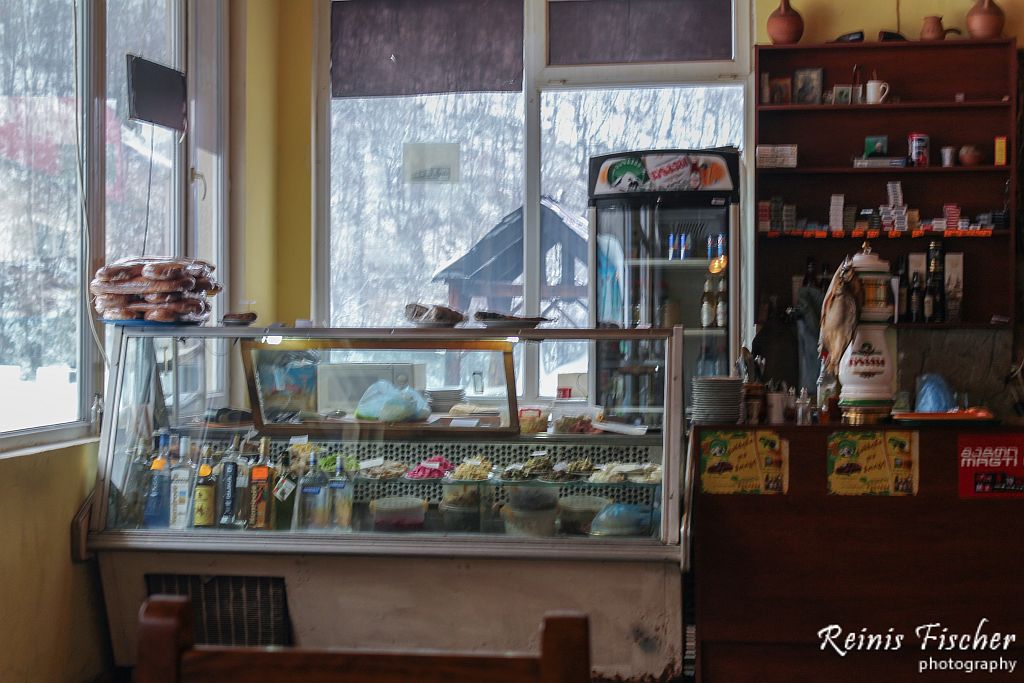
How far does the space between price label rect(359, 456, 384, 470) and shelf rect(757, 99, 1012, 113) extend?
2839mm

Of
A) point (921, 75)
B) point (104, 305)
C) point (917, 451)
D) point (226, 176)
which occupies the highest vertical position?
point (921, 75)

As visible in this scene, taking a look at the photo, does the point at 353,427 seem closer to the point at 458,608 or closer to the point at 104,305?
the point at 458,608

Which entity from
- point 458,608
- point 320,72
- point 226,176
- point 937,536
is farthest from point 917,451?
point 320,72

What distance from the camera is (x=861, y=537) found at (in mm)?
3062

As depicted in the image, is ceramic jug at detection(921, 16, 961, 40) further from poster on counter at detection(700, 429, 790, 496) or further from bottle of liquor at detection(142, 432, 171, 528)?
bottle of liquor at detection(142, 432, 171, 528)

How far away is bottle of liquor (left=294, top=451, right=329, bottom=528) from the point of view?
3221 millimetres

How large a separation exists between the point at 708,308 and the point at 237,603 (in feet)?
9.06

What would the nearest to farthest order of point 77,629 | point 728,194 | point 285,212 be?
point 77,629 < point 728,194 < point 285,212

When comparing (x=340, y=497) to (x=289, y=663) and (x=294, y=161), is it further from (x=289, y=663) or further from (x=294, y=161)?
(x=294, y=161)

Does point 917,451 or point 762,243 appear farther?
point 762,243

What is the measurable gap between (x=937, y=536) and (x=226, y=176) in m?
3.71

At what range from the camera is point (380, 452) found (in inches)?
130

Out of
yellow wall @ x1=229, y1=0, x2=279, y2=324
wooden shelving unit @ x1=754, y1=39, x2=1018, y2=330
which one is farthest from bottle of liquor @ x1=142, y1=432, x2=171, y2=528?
wooden shelving unit @ x1=754, y1=39, x2=1018, y2=330

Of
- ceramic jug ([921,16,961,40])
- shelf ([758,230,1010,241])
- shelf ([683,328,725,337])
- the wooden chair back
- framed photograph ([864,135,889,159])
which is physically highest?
ceramic jug ([921,16,961,40])
